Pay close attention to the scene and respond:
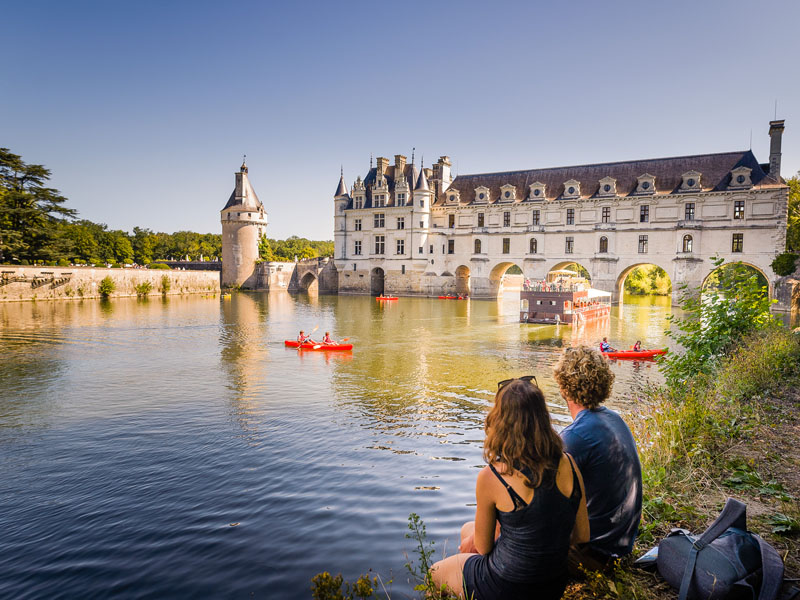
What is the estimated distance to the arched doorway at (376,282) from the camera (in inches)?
2110

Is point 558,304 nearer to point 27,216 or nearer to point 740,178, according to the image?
point 740,178

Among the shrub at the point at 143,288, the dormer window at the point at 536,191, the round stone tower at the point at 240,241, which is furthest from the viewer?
the round stone tower at the point at 240,241

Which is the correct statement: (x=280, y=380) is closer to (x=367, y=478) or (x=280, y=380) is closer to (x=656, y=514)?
(x=367, y=478)

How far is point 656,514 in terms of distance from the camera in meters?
4.23

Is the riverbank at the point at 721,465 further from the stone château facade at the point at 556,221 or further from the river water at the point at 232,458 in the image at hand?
the stone château facade at the point at 556,221

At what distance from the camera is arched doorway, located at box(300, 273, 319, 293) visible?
60.9 metres

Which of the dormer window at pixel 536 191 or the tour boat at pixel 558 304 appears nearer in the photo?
the tour boat at pixel 558 304

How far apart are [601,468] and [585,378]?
1.81 ft

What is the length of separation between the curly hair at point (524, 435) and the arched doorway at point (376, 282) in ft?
167

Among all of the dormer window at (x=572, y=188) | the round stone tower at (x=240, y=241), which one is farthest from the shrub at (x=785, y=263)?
the round stone tower at (x=240, y=241)

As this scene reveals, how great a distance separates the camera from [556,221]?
4353cm

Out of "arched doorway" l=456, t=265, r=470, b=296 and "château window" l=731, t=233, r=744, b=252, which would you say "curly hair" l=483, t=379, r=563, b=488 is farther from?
"arched doorway" l=456, t=265, r=470, b=296

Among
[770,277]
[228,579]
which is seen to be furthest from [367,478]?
[770,277]

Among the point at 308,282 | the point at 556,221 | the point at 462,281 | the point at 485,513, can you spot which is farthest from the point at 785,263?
the point at 308,282
